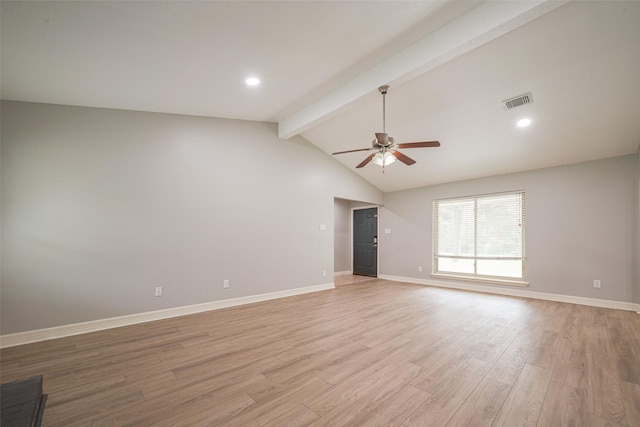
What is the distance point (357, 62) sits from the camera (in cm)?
312

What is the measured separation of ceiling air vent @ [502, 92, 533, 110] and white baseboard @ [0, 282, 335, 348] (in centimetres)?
469

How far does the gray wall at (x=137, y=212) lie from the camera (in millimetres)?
3014

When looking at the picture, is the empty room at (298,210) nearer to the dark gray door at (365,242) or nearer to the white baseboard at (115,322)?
the white baseboard at (115,322)

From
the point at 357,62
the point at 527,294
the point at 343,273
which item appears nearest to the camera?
the point at 357,62

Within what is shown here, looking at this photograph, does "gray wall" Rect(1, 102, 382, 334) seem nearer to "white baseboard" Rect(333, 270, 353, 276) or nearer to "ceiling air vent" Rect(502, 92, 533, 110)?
"white baseboard" Rect(333, 270, 353, 276)

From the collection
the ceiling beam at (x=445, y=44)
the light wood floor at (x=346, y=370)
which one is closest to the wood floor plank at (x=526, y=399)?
the light wood floor at (x=346, y=370)

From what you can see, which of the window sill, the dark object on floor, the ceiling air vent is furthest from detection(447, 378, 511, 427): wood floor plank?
the window sill

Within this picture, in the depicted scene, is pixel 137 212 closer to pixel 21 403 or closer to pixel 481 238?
pixel 21 403

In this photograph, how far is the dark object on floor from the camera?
0.86 metres

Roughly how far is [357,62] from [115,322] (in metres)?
4.50

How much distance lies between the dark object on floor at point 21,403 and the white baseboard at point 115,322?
9.17ft

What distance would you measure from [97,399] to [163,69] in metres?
3.02

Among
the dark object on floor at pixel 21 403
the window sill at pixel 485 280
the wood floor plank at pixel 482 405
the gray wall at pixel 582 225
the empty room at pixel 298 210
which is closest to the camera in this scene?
the dark object on floor at pixel 21 403

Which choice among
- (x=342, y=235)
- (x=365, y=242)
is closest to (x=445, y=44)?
(x=365, y=242)
